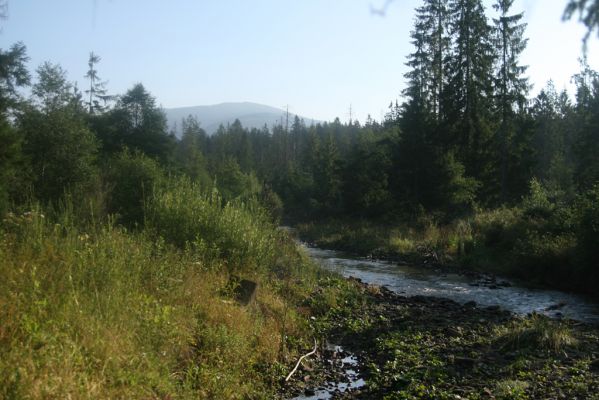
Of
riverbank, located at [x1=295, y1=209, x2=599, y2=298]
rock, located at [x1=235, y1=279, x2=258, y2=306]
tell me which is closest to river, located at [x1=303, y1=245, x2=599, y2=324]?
riverbank, located at [x1=295, y1=209, x2=599, y2=298]

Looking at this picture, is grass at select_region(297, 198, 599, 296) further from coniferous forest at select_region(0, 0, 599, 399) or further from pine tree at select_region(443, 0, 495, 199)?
pine tree at select_region(443, 0, 495, 199)

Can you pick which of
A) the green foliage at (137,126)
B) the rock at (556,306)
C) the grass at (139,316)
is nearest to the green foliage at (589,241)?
the rock at (556,306)

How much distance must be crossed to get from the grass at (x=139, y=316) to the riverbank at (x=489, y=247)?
453 inches

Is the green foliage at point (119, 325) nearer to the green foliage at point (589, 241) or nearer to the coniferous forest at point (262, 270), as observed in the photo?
the coniferous forest at point (262, 270)

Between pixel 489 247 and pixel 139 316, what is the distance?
68.6ft

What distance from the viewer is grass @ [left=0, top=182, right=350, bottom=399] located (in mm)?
4660

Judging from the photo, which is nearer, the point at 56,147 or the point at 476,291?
the point at 476,291

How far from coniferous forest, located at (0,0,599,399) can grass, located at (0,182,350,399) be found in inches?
1.1

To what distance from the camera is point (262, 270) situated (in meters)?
11.4

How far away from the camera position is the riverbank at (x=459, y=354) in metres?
7.57

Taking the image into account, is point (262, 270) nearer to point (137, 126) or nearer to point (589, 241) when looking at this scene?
point (589, 241)

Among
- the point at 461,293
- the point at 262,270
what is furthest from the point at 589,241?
the point at 262,270

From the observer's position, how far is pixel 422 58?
4231 centimetres

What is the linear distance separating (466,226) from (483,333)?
17.1m
